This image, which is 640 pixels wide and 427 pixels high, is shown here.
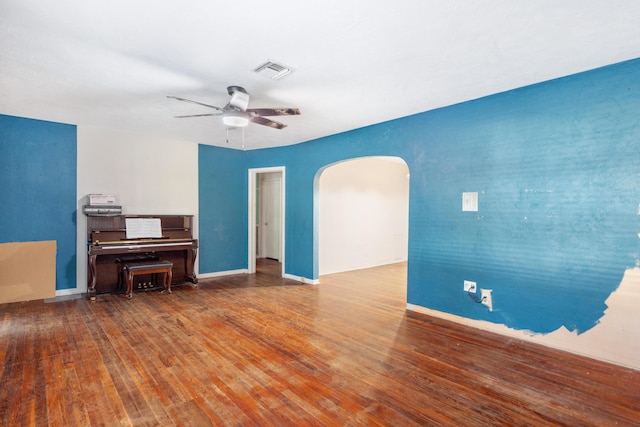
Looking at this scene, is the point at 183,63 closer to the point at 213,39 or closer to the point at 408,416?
the point at 213,39

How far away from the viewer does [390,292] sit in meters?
5.12

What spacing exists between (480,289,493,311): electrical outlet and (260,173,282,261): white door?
215 inches

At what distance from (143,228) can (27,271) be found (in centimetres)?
153

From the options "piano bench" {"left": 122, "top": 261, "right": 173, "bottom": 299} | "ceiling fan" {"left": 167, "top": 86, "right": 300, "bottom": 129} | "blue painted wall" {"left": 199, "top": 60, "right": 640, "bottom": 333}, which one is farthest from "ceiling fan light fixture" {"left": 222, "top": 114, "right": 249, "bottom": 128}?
"piano bench" {"left": 122, "top": 261, "right": 173, "bottom": 299}

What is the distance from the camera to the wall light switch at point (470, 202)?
3.67 meters

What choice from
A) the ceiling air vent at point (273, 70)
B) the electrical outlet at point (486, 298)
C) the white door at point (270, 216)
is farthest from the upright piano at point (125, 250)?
the electrical outlet at point (486, 298)

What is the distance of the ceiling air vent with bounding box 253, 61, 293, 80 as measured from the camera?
9.05 feet

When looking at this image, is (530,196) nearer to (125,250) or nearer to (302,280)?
(302,280)

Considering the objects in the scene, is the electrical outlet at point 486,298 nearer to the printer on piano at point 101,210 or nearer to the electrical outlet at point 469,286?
the electrical outlet at point 469,286

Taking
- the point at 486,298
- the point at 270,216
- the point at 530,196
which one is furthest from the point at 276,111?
the point at 270,216

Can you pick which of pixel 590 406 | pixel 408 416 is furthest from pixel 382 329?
pixel 590 406

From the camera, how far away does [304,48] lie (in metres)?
2.49

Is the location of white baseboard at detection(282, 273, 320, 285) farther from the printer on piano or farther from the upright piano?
the printer on piano

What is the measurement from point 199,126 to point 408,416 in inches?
175
